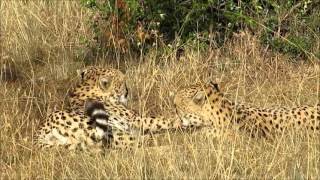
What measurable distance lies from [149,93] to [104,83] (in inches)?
16.8

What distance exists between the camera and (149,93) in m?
6.24

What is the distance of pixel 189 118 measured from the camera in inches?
225

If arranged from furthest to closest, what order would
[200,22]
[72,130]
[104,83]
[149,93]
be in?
1. [200,22]
2. [149,93]
3. [104,83]
4. [72,130]

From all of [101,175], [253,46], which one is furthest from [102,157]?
[253,46]

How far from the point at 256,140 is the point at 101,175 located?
1203mm

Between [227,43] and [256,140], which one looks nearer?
[256,140]

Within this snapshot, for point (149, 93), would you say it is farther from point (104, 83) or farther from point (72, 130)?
point (72, 130)

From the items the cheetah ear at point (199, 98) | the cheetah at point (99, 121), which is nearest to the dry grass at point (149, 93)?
the cheetah at point (99, 121)

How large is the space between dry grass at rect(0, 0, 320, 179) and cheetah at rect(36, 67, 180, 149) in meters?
0.14

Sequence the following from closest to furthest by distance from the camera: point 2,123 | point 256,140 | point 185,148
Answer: point 185,148, point 256,140, point 2,123

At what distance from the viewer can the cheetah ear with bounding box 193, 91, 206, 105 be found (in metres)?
5.60

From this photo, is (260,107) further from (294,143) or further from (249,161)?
(249,161)

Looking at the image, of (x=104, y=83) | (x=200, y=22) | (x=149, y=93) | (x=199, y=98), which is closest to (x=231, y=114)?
(x=199, y=98)

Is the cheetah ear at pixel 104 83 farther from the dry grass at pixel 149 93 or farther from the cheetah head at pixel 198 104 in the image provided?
the cheetah head at pixel 198 104
